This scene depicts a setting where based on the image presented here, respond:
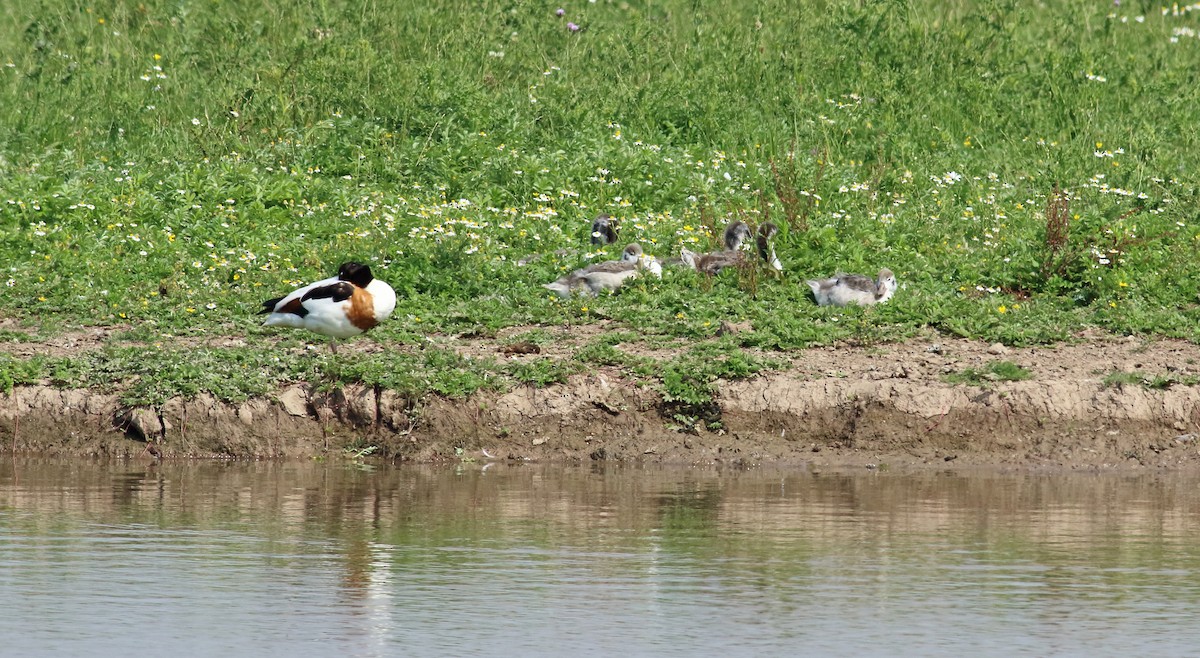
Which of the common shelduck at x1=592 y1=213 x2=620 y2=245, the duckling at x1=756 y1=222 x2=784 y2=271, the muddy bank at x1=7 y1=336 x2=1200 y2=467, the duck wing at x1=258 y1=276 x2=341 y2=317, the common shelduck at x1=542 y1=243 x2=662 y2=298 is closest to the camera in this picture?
the muddy bank at x1=7 y1=336 x2=1200 y2=467

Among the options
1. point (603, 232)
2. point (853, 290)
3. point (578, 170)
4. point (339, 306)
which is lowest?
point (339, 306)

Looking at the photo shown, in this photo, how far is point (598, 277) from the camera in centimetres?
1317

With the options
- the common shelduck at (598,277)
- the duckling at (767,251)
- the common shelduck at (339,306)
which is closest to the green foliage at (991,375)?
the duckling at (767,251)

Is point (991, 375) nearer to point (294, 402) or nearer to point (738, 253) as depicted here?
point (738, 253)

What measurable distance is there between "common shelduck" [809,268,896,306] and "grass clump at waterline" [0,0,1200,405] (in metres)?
0.16

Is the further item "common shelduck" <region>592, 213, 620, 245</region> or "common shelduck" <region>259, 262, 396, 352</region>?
"common shelduck" <region>592, 213, 620, 245</region>

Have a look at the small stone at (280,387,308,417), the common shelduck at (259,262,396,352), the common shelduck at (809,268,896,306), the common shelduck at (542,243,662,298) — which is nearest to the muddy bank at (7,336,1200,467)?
the small stone at (280,387,308,417)

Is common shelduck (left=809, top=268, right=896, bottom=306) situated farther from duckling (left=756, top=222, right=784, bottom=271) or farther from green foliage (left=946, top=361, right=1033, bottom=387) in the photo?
green foliage (left=946, top=361, right=1033, bottom=387)

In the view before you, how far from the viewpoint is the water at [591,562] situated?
676 cm

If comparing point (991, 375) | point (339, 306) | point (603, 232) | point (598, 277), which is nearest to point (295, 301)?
point (339, 306)

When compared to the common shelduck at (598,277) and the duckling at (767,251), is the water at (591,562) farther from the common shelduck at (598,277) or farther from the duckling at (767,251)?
the duckling at (767,251)

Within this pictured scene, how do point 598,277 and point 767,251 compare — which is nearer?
point 598,277

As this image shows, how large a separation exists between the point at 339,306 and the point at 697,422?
2.47m

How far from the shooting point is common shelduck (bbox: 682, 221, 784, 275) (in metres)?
13.5
